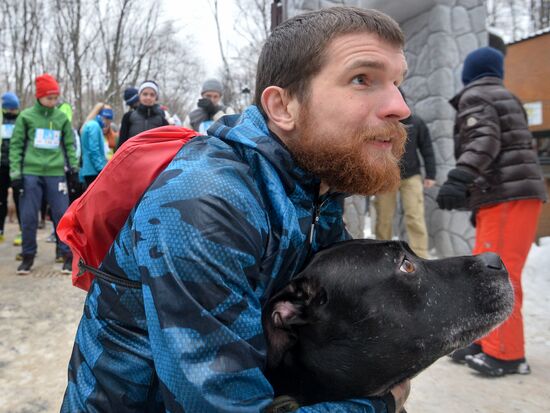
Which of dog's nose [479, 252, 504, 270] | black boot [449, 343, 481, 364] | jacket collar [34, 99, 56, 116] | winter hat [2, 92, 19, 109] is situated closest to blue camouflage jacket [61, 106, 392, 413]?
dog's nose [479, 252, 504, 270]

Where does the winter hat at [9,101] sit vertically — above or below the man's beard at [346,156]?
above

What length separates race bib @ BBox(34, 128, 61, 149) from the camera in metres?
5.49

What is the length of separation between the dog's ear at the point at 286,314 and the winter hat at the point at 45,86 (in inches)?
201

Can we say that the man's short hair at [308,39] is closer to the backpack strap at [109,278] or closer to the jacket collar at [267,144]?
the jacket collar at [267,144]

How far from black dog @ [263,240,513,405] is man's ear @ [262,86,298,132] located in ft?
1.41

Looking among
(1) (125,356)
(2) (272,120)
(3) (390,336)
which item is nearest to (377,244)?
(3) (390,336)

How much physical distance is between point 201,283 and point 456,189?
2.49 m

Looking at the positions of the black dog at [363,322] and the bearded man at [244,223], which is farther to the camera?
the black dog at [363,322]

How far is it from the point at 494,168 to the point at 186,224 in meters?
2.83

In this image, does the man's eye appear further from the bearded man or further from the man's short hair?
the man's short hair

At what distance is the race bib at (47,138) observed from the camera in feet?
18.0

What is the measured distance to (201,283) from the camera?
1025mm

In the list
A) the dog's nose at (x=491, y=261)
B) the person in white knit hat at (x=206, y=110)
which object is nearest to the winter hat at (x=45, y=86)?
the person in white knit hat at (x=206, y=110)

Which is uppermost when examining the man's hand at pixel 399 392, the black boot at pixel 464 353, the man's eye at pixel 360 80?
the man's eye at pixel 360 80
